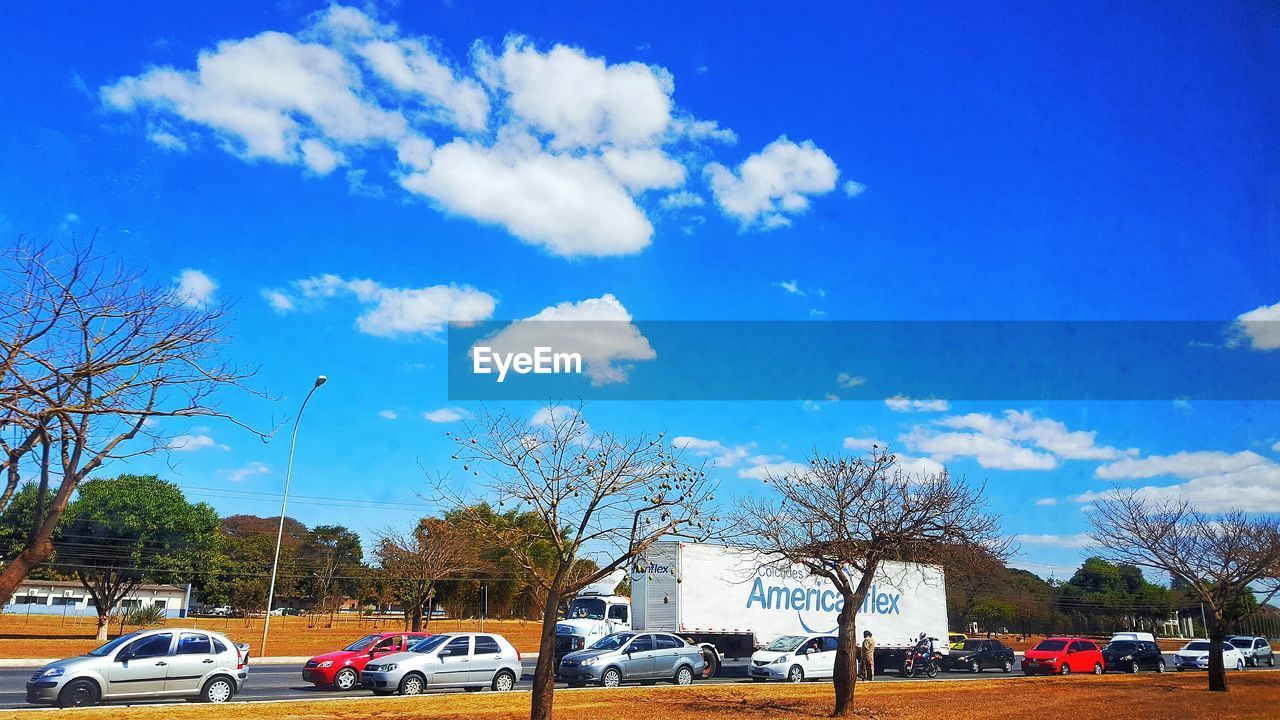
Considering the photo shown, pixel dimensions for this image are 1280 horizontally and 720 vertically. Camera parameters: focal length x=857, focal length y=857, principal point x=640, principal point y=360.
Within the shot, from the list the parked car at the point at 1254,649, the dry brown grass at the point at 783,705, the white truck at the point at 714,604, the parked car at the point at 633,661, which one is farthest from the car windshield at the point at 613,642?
the parked car at the point at 1254,649

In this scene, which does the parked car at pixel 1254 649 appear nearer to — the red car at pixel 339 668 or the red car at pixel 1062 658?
the red car at pixel 1062 658

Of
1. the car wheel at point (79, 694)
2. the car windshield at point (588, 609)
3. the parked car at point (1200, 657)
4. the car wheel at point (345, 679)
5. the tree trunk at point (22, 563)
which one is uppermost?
the tree trunk at point (22, 563)

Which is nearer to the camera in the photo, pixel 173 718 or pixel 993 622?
pixel 173 718

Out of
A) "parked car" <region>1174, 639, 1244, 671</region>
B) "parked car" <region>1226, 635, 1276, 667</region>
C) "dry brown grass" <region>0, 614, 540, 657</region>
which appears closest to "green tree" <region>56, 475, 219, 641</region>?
"dry brown grass" <region>0, 614, 540, 657</region>

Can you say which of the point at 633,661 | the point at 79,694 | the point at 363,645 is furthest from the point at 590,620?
the point at 79,694

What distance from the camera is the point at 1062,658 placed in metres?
36.6

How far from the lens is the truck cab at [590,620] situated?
29.7 m

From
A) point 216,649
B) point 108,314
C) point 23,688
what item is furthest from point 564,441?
point 23,688

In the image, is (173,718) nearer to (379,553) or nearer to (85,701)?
(85,701)

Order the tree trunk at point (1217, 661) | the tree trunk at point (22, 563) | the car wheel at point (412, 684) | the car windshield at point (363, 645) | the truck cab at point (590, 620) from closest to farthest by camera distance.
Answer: the tree trunk at point (22, 563)
the car wheel at point (412, 684)
the car windshield at point (363, 645)
the tree trunk at point (1217, 661)
the truck cab at point (590, 620)

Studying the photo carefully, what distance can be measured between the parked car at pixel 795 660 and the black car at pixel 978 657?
36.9ft

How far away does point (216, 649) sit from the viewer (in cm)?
1920

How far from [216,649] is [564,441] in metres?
10.0

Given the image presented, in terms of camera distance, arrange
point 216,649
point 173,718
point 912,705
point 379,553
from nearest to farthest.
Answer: point 173,718
point 216,649
point 912,705
point 379,553
